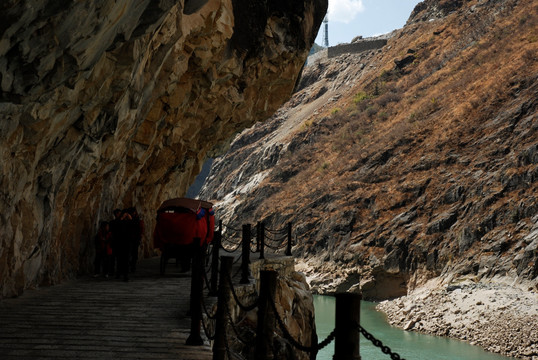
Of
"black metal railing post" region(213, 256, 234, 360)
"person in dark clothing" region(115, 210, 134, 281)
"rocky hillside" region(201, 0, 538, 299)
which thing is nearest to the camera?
"black metal railing post" region(213, 256, 234, 360)

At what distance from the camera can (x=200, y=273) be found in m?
7.16

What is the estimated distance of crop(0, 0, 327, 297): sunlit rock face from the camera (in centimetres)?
699

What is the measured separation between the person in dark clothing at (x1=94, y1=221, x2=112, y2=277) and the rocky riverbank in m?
14.3

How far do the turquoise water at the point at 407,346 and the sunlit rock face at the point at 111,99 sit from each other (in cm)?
868

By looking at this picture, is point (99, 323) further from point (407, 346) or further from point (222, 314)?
point (407, 346)

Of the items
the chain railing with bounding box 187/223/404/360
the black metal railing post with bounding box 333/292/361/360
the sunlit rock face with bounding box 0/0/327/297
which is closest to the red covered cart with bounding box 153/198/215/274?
the sunlit rock face with bounding box 0/0/327/297

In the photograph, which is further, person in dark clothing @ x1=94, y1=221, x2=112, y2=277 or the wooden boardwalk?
person in dark clothing @ x1=94, y1=221, x2=112, y2=277

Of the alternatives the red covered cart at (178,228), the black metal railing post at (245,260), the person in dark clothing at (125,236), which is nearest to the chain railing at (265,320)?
the black metal railing post at (245,260)

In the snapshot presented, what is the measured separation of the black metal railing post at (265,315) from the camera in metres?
5.46

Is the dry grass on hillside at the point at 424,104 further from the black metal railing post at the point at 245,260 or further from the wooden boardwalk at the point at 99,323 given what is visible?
the wooden boardwalk at the point at 99,323

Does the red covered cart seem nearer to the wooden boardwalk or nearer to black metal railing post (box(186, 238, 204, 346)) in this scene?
the wooden boardwalk

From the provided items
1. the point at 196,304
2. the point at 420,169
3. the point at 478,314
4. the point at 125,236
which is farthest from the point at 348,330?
the point at 420,169

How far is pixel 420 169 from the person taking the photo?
36062 mm

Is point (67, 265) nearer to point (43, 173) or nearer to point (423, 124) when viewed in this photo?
point (43, 173)
